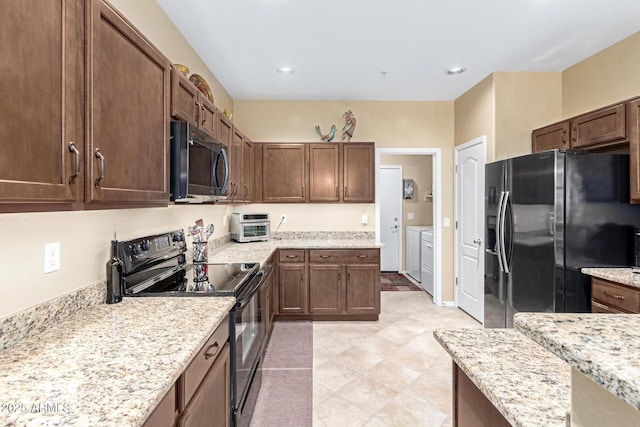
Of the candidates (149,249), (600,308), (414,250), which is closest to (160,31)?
(149,249)

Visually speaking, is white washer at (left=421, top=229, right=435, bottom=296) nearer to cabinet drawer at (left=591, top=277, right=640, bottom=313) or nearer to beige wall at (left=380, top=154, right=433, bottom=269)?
beige wall at (left=380, top=154, right=433, bottom=269)

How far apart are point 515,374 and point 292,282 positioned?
293cm

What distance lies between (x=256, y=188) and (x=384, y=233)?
3047mm

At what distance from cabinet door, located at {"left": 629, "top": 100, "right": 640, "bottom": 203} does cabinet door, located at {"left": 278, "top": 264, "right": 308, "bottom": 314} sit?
9.51 feet

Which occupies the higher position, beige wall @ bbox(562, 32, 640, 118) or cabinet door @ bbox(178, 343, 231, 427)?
beige wall @ bbox(562, 32, 640, 118)

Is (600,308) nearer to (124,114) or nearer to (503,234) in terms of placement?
(503,234)

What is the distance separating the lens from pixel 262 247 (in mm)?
3521

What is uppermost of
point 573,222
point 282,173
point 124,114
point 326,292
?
point 282,173

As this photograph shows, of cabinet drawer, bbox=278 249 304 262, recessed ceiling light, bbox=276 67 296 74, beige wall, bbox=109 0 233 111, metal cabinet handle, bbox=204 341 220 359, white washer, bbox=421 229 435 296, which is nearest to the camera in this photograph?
metal cabinet handle, bbox=204 341 220 359

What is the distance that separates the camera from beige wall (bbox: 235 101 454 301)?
171 inches

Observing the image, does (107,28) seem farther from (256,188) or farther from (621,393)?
(256,188)

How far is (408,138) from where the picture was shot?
14.4 ft

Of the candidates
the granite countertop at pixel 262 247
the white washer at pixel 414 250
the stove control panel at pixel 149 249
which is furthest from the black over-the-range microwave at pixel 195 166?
the white washer at pixel 414 250

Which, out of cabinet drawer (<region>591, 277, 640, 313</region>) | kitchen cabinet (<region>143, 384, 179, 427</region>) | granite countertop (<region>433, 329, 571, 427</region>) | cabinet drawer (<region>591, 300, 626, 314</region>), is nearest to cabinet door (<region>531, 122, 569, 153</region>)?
cabinet drawer (<region>591, 277, 640, 313</region>)
